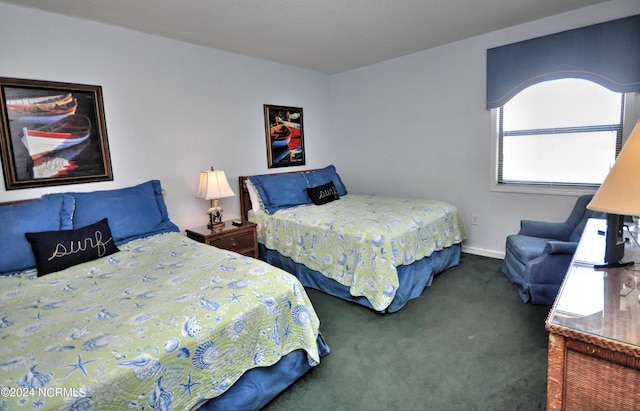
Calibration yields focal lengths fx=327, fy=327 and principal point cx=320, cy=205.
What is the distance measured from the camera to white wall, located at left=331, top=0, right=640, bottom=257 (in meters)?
3.41

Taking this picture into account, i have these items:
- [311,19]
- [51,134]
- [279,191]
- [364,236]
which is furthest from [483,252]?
[51,134]

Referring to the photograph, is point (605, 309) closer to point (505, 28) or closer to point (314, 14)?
point (314, 14)

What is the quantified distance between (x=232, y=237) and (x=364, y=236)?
135 cm

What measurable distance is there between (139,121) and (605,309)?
3.50 m

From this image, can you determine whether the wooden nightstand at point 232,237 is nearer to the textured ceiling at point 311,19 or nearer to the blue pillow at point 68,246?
the blue pillow at point 68,246

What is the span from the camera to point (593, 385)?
3.00ft

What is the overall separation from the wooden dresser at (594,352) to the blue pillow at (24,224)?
2.79 m

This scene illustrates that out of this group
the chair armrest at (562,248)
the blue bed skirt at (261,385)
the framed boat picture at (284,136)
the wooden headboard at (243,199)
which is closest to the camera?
the blue bed skirt at (261,385)

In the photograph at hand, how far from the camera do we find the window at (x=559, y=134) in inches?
119

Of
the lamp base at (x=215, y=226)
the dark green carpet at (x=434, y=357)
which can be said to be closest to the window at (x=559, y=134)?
the dark green carpet at (x=434, y=357)

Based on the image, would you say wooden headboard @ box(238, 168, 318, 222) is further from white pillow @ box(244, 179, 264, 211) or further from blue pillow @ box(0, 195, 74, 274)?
blue pillow @ box(0, 195, 74, 274)

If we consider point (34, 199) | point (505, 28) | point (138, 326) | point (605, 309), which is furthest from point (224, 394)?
point (505, 28)

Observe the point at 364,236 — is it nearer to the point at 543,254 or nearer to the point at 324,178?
the point at 543,254

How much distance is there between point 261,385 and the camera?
1.68 meters
